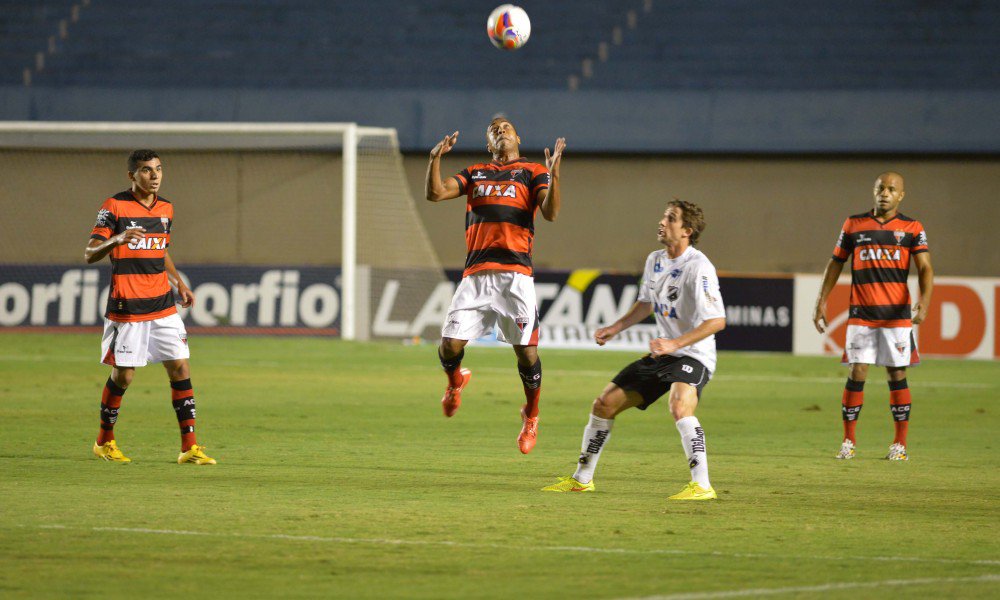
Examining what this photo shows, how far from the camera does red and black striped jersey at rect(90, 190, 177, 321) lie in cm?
927

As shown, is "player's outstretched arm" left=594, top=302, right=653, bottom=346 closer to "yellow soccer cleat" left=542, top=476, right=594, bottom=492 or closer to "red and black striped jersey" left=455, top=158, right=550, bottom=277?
"yellow soccer cleat" left=542, top=476, right=594, bottom=492

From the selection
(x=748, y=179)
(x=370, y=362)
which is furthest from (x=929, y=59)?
(x=370, y=362)

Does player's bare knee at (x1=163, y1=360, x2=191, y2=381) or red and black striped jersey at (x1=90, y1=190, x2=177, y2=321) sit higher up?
red and black striped jersey at (x1=90, y1=190, x2=177, y2=321)

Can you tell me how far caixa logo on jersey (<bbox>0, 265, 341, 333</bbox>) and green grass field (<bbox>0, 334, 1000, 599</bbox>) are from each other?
7.67 metres

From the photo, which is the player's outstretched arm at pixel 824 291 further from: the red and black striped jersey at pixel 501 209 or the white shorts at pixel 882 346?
the red and black striped jersey at pixel 501 209

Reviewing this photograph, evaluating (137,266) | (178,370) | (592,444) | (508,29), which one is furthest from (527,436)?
(508,29)

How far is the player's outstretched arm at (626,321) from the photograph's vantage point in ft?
26.7

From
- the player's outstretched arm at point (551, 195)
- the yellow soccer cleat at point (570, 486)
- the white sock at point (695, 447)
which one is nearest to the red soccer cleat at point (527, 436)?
the yellow soccer cleat at point (570, 486)

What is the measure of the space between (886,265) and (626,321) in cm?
305

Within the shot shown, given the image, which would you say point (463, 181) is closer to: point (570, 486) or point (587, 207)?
point (570, 486)

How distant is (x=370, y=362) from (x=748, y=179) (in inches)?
390

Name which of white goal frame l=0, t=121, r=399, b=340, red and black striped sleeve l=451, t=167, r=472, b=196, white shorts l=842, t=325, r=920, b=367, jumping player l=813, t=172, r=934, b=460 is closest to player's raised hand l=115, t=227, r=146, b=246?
red and black striped sleeve l=451, t=167, r=472, b=196

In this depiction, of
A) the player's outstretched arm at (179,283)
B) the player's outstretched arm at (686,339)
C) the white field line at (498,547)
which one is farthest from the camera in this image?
the player's outstretched arm at (179,283)

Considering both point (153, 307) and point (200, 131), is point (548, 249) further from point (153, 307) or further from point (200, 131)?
point (153, 307)
